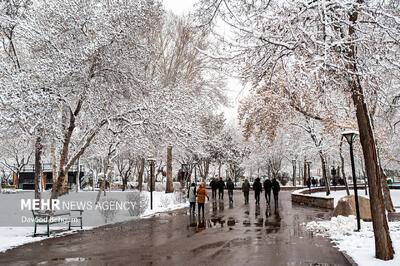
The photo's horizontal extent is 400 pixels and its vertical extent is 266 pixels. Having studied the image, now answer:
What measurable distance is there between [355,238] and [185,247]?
4.97 meters

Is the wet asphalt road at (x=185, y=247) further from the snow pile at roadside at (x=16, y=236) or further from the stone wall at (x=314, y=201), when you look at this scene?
the stone wall at (x=314, y=201)

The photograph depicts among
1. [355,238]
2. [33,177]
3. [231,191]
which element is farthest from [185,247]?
[33,177]

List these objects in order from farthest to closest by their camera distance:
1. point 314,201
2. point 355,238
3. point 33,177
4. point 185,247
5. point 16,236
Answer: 1. point 33,177
2. point 314,201
3. point 16,236
4. point 355,238
5. point 185,247

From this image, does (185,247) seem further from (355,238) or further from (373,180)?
(355,238)

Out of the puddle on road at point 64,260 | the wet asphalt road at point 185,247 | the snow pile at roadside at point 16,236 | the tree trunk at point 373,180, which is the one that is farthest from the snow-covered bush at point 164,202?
the tree trunk at point 373,180

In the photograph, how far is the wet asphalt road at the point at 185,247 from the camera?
6930 mm

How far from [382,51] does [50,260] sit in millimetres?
8210

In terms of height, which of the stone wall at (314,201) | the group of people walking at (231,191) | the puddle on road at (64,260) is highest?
the group of people walking at (231,191)

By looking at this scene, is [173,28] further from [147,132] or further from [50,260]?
[50,260]

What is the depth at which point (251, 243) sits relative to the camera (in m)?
8.64

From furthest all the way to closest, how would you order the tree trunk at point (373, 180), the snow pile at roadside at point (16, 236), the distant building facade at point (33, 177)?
1. the distant building facade at point (33, 177)
2. the snow pile at roadside at point (16, 236)
3. the tree trunk at point (373, 180)

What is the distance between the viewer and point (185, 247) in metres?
8.27

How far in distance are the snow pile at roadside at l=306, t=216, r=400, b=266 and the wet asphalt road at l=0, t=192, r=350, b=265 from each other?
36cm

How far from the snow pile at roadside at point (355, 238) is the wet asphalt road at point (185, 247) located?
36 cm
